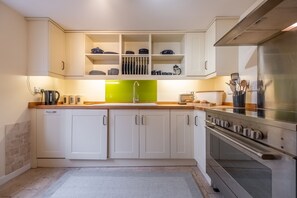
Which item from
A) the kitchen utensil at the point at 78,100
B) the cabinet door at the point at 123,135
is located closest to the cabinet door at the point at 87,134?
the cabinet door at the point at 123,135

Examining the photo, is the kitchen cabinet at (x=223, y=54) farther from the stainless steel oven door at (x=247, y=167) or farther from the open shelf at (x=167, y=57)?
the stainless steel oven door at (x=247, y=167)

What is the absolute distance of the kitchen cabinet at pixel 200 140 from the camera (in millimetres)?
2600

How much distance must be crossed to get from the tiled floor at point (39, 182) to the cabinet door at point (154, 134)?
0.74 feet

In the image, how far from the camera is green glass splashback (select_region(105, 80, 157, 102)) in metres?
3.76

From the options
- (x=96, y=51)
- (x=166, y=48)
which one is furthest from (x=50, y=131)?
(x=166, y=48)

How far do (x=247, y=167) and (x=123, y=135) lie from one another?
1975 millimetres

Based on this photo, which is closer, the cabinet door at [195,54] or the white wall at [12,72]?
the white wall at [12,72]

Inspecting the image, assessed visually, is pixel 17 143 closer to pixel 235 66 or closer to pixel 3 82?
pixel 3 82

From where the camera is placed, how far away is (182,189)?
7.86 feet

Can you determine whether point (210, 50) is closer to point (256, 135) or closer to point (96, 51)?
point (96, 51)

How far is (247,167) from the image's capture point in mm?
1435

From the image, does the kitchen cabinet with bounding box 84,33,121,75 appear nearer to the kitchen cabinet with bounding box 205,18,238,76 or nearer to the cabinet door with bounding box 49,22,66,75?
the cabinet door with bounding box 49,22,66,75

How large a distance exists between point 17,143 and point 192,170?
233cm

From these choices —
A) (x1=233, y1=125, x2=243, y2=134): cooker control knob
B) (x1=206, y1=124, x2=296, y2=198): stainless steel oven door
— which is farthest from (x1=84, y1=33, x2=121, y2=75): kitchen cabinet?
(x1=233, y1=125, x2=243, y2=134): cooker control knob
